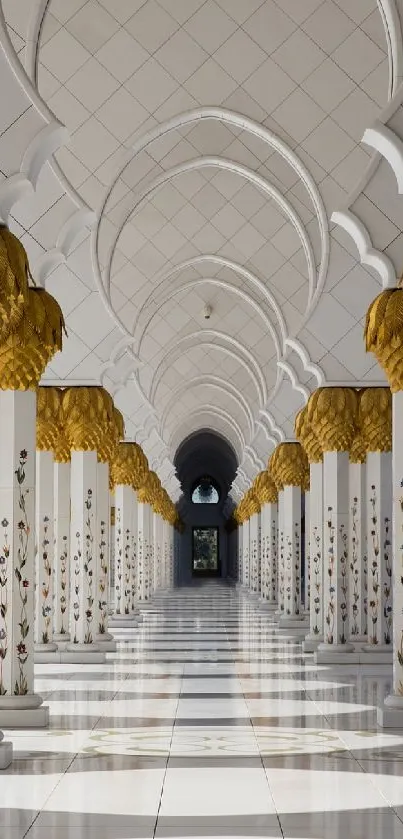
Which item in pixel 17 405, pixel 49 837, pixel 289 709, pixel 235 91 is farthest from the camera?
pixel 235 91

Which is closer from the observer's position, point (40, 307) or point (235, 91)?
point (40, 307)

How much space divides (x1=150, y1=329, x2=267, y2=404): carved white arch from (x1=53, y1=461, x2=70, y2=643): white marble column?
7323mm

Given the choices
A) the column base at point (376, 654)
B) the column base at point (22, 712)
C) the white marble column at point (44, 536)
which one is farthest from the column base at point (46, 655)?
the column base at point (22, 712)

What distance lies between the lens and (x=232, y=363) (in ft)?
96.3

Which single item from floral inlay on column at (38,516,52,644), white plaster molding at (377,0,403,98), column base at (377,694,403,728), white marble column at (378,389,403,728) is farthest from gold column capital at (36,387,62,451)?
white plaster molding at (377,0,403,98)

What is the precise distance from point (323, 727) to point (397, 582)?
1.22 metres

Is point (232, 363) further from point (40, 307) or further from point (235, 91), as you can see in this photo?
point (40, 307)

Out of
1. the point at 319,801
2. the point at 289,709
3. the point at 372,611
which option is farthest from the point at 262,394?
the point at 319,801

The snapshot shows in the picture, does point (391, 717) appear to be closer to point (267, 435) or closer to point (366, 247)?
point (366, 247)

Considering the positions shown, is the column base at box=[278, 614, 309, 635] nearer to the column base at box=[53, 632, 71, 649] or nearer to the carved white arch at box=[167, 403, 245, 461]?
the column base at box=[53, 632, 71, 649]

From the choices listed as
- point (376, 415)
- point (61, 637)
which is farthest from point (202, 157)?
point (61, 637)

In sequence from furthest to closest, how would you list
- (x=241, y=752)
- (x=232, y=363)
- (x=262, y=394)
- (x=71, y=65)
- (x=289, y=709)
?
(x=232, y=363), (x=262, y=394), (x=71, y=65), (x=289, y=709), (x=241, y=752)

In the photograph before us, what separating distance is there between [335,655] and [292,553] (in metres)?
7.42

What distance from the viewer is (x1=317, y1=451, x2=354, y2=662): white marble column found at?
1568 centimetres
